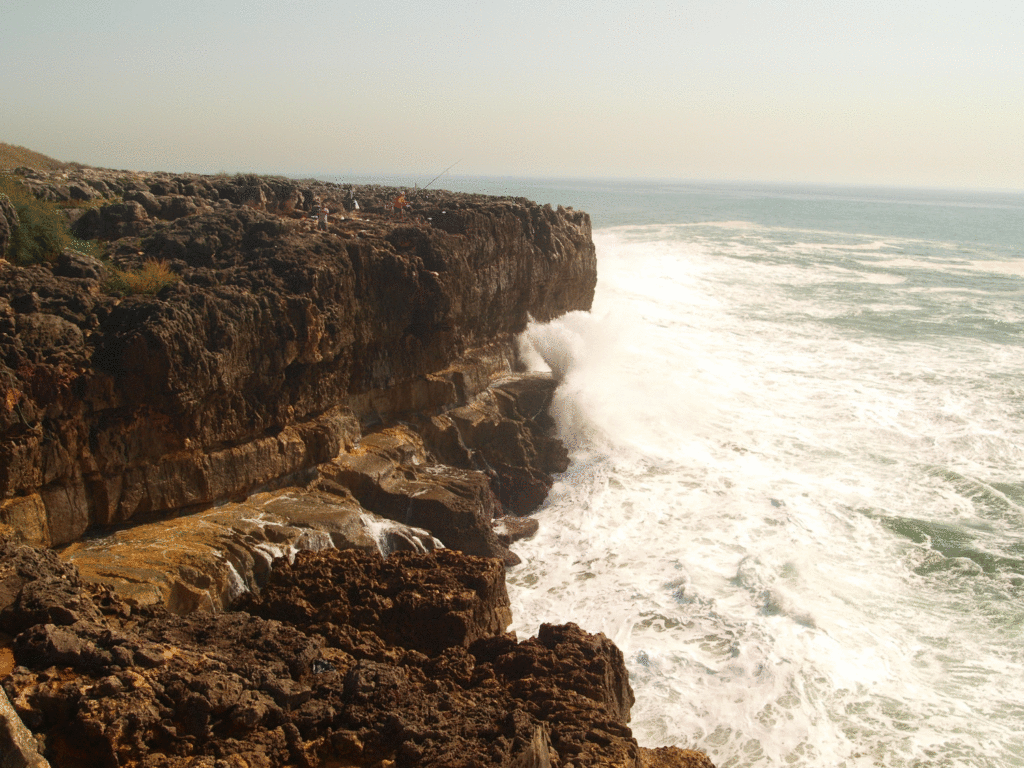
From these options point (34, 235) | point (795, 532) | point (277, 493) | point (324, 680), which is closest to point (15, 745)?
point (324, 680)

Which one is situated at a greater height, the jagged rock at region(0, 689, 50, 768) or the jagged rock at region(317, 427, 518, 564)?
the jagged rock at region(0, 689, 50, 768)

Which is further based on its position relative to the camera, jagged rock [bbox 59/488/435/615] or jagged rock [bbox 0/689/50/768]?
jagged rock [bbox 59/488/435/615]

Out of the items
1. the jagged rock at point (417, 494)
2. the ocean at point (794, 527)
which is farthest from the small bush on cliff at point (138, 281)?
the ocean at point (794, 527)

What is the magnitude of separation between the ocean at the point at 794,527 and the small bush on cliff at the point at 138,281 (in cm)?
882

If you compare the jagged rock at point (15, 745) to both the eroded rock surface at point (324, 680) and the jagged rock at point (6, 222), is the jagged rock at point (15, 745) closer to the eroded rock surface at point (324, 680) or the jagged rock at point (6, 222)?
the eroded rock surface at point (324, 680)

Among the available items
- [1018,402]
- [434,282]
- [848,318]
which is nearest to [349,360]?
[434,282]

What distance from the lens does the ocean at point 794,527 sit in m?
13.0

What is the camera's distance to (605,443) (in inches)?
898

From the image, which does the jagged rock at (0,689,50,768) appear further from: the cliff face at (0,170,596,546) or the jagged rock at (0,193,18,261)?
the jagged rock at (0,193,18,261)

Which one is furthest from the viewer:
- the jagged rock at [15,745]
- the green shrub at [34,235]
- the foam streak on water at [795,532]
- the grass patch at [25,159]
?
the grass patch at [25,159]

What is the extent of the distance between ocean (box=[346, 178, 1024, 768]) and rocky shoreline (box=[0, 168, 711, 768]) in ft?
5.65

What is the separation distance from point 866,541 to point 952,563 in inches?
66.7

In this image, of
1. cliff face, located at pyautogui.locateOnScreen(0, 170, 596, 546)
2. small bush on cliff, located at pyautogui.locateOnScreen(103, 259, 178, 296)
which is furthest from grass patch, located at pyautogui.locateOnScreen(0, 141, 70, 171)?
small bush on cliff, located at pyautogui.locateOnScreen(103, 259, 178, 296)

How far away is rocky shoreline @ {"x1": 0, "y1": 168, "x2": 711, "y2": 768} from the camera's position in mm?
8273
